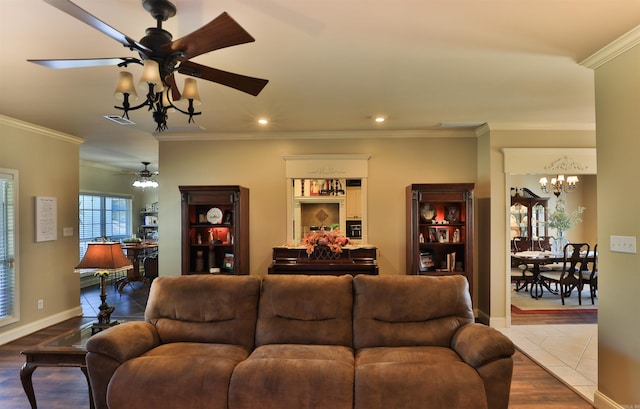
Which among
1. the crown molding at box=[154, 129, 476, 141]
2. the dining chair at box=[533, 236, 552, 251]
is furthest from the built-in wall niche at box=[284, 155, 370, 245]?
the dining chair at box=[533, 236, 552, 251]

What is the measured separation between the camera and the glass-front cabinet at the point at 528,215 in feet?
25.7

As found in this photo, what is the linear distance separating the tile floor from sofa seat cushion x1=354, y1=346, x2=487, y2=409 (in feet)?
4.82

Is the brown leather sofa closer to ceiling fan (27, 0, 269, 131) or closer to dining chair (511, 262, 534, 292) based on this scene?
ceiling fan (27, 0, 269, 131)

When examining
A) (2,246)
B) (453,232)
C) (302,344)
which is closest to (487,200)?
(453,232)

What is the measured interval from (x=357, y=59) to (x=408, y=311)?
1901 millimetres

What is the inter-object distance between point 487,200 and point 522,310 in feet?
6.41

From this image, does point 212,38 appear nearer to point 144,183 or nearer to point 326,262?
point 326,262

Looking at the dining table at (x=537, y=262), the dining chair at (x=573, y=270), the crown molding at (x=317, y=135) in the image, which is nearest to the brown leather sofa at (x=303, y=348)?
the crown molding at (x=317, y=135)

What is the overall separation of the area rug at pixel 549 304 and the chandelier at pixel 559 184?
2106 mm

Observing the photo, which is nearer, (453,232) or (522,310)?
(453,232)

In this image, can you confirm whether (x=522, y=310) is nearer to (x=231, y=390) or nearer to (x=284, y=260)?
(x=284, y=260)

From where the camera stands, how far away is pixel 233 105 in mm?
3867

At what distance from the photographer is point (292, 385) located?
2125mm

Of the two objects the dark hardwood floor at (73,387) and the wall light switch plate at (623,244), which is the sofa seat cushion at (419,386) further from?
the wall light switch plate at (623,244)
